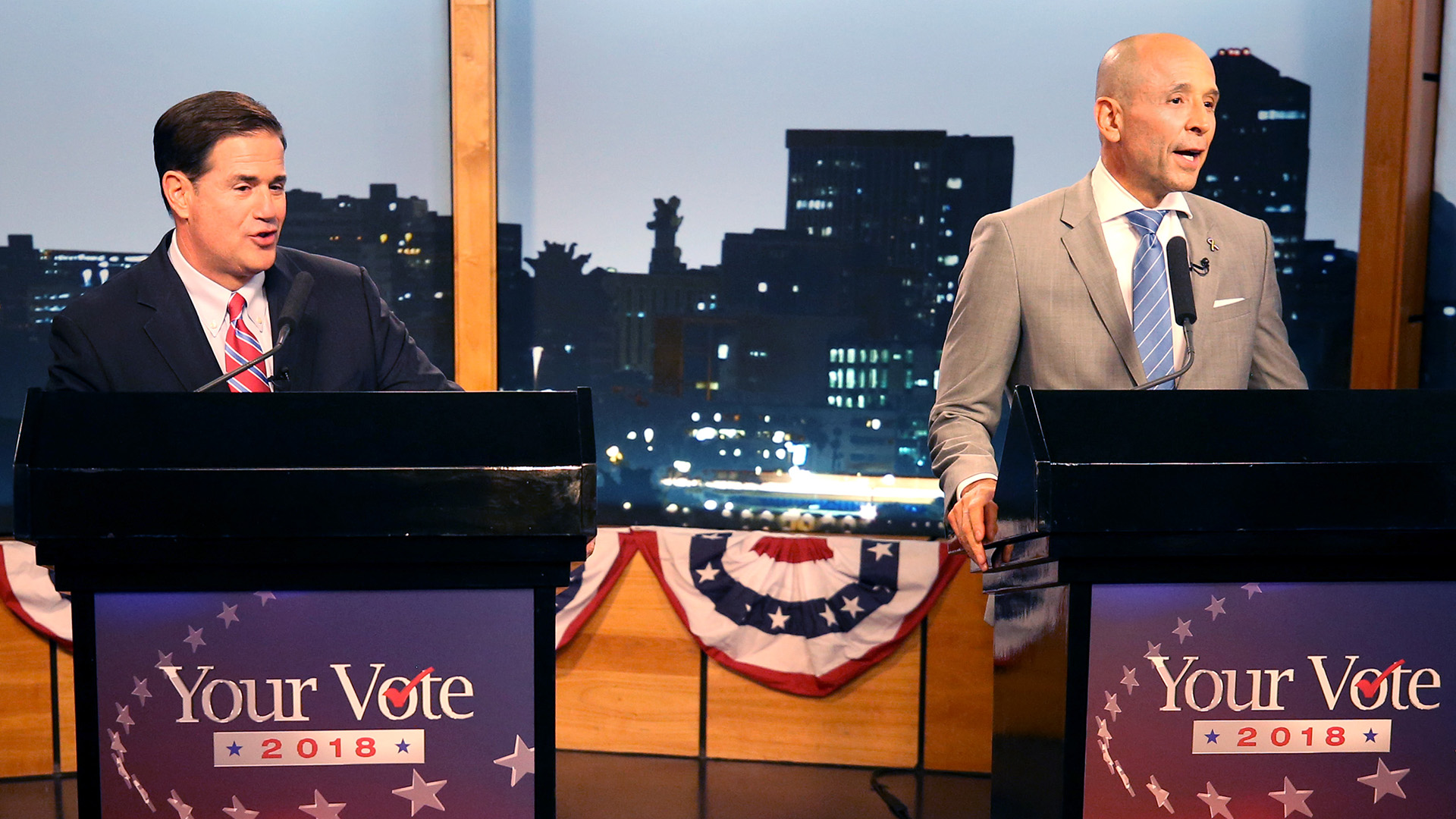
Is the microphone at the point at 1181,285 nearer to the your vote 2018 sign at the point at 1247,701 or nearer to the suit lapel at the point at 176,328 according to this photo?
the your vote 2018 sign at the point at 1247,701

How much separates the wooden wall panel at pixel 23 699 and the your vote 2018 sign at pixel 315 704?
2503 mm

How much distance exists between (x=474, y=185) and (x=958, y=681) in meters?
2.08

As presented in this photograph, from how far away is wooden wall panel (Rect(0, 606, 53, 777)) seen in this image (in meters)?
3.22

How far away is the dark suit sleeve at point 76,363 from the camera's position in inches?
65.1

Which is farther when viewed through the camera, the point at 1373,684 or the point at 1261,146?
the point at 1261,146

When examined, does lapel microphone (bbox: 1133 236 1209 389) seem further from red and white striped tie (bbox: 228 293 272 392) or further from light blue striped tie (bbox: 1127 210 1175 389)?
red and white striped tie (bbox: 228 293 272 392)

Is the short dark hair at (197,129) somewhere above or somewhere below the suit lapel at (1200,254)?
above

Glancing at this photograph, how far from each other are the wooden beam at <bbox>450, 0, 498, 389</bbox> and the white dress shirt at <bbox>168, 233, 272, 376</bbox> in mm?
1593

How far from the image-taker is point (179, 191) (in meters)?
1.76

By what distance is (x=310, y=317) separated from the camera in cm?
186

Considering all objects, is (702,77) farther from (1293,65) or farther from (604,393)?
(1293,65)

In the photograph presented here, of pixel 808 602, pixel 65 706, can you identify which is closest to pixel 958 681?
pixel 808 602

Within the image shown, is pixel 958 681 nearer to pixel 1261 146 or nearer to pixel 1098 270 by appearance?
pixel 1098 270

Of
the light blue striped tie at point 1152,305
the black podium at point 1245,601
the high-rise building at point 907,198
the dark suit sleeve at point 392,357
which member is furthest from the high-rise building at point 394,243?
the black podium at point 1245,601
